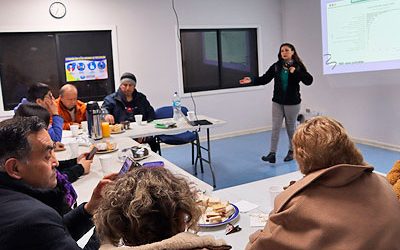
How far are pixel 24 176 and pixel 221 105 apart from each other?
503 cm

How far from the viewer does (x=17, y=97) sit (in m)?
4.96

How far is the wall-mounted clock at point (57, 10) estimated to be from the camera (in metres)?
4.91

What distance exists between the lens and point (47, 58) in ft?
16.4

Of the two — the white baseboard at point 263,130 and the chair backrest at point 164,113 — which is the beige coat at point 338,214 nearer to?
the chair backrest at point 164,113

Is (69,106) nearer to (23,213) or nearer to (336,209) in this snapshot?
(23,213)

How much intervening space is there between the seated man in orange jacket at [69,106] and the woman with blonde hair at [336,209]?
3.27m

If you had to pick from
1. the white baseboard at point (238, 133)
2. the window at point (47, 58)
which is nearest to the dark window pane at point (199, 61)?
the white baseboard at point (238, 133)

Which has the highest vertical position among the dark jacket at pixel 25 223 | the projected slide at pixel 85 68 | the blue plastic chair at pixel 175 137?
the projected slide at pixel 85 68

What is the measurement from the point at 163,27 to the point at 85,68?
1.29 metres

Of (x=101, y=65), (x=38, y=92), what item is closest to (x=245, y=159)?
(x=101, y=65)

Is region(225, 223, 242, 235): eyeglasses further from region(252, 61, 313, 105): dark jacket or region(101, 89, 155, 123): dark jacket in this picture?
region(252, 61, 313, 105): dark jacket

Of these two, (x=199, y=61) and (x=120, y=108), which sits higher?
(x=199, y=61)

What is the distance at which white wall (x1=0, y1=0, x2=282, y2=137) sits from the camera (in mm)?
4945

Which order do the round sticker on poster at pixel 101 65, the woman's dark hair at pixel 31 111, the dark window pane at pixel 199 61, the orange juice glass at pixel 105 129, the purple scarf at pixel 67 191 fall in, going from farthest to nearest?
1. the dark window pane at pixel 199 61
2. the round sticker on poster at pixel 101 65
3. the orange juice glass at pixel 105 129
4. the woman's dark hair at pixel 31 111
5. the purple scarf at pixel 67 191
